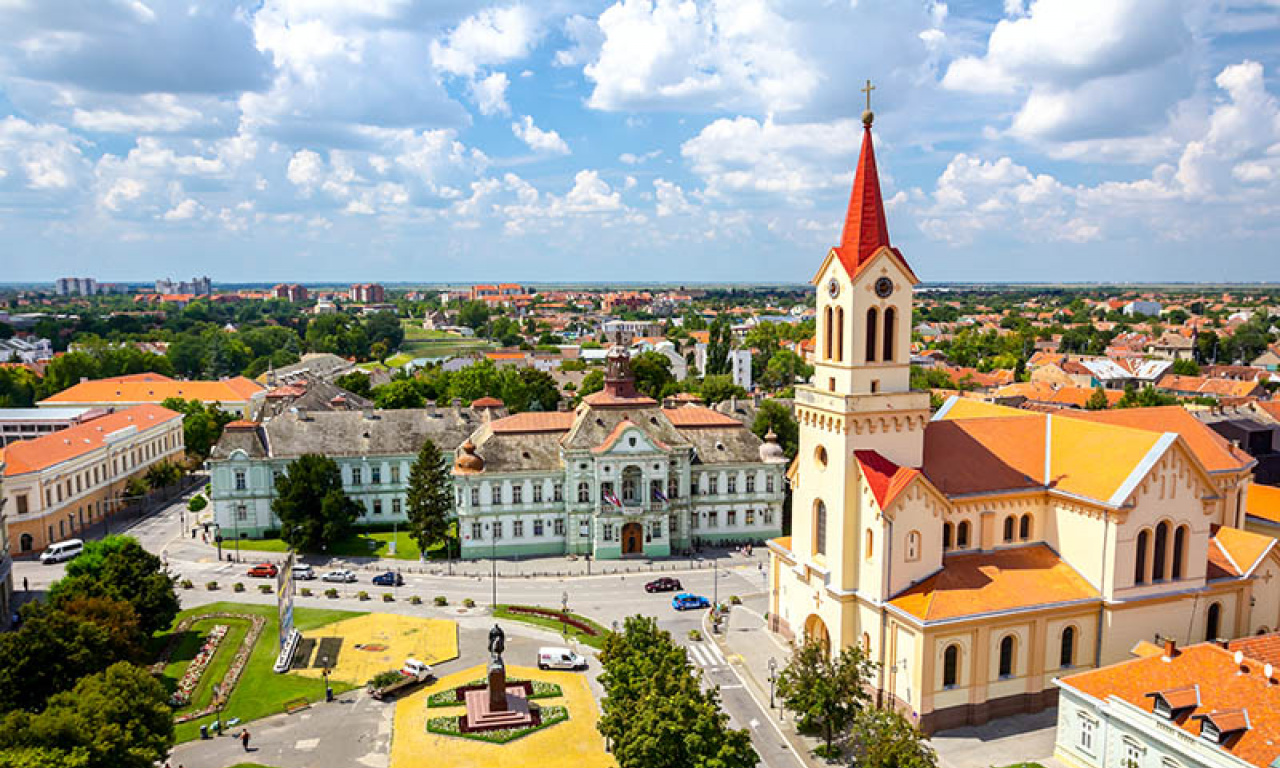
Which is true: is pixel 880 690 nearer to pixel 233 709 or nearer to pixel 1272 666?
pixel 1272 666

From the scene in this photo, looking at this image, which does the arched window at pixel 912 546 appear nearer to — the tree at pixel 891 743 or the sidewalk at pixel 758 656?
the tree at pixel 891 743

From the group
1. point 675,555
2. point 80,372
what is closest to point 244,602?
point 675,555

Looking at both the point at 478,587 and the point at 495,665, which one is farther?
the point at 478,587

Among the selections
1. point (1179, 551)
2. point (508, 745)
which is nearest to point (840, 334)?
point (1179, 551)

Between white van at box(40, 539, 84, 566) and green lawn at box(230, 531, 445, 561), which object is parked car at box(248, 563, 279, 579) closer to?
green lawn at box(230, 531, 445, 561)

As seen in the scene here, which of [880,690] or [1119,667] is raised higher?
[1119,667]

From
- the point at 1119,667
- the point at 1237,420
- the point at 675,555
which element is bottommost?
the point at 675,555

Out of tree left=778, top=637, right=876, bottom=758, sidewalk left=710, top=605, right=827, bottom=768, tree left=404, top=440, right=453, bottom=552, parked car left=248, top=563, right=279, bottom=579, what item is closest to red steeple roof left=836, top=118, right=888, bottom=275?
tree left=778, top=637, right=876, bottom=758

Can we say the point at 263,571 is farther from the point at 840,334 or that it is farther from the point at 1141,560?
the point at 1141,560

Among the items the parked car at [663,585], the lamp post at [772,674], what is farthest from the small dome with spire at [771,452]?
the lamp post at [772,674]
